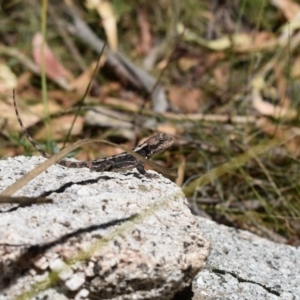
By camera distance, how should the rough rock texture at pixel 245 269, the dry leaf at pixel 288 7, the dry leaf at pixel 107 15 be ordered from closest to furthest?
1. the rough rock texture at pixel 245 269
2. the dry leaf at pixel 107 15
3. the dry leaf at pixel 288 7

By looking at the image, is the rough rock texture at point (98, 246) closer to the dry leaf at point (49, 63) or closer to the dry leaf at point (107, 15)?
the dry leaf at point (49, 63)

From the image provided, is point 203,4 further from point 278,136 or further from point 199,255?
point 199,255

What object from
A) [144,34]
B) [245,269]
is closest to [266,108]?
[144,34]

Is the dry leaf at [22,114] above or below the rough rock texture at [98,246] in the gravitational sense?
below

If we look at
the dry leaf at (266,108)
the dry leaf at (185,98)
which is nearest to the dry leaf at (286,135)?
the dry leaf at (266,108)

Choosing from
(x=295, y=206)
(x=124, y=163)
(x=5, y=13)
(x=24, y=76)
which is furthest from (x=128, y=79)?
(x=124, y=163)

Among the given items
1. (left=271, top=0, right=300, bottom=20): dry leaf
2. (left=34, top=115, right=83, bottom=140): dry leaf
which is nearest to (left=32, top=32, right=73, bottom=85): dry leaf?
(left=34, top=115, right=83, bottom=140): dry leaf
